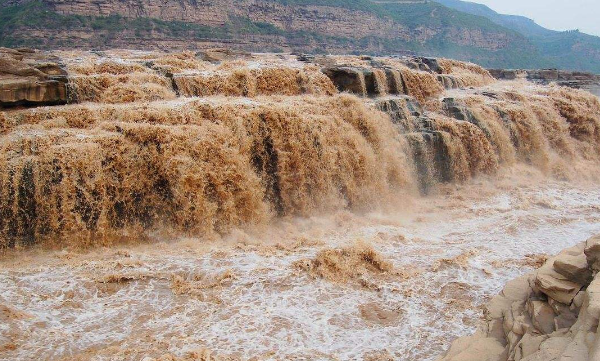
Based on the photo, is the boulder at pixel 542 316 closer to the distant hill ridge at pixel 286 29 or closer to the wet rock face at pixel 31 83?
the wet rock face at pixel 31 83

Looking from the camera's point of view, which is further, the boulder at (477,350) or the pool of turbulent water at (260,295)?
the pool of turbulent water at (260,295)

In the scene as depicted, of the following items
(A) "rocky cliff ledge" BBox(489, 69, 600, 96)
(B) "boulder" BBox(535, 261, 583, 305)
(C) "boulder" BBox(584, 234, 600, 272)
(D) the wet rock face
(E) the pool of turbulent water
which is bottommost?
(E) the pool of turbulent water

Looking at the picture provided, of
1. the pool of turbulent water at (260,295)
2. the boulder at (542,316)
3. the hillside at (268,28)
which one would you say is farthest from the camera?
the hillside at (268,28)

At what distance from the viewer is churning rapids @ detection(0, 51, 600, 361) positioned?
4820 millimetres

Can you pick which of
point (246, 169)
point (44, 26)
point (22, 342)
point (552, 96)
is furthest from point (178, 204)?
point (44, 26)

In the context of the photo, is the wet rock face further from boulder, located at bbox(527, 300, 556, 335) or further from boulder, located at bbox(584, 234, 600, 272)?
boulder, located at bbox(584, 234, 600, 272)

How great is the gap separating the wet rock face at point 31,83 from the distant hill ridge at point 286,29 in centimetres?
2705

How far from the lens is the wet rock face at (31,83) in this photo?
25.9 feet

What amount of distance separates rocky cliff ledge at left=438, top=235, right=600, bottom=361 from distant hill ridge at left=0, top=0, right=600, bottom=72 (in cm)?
3552

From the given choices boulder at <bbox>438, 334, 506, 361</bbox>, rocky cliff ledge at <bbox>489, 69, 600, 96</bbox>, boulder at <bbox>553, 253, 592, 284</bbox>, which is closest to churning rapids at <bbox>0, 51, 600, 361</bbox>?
boulder at <bbox>438, 334, 506, 361</bbox>

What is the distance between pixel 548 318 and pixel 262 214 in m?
5.22

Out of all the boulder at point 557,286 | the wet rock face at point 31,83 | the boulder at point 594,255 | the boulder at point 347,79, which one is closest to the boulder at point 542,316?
the boulder at point 557,286

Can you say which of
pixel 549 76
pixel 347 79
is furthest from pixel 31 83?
pixel 549 76

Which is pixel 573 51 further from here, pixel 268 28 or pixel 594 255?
pixel 594 255
